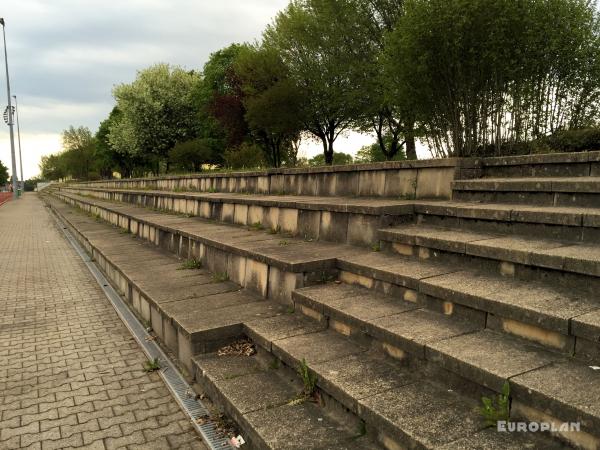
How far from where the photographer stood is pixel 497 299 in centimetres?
266

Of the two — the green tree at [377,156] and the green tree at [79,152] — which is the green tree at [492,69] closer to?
the green tree at [377,156]

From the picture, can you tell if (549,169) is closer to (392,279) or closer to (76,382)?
(392,279)

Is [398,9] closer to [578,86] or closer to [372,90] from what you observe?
[372,90]

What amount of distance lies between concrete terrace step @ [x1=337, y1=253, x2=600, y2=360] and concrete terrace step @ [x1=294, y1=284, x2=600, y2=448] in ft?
0.27

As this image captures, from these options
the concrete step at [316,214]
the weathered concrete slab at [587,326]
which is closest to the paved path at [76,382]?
the weathered concrete slab at [587,326]

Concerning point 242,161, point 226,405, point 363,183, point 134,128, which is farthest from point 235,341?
point 134,128

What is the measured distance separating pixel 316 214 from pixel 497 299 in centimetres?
310

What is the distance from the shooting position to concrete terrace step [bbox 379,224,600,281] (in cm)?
276

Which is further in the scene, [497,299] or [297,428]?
[497,299]

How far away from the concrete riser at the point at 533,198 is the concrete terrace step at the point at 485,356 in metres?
1.84

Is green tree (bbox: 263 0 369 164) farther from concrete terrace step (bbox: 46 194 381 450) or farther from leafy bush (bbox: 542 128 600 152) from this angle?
concrete terrace step (bbox: 46 194 381 450)

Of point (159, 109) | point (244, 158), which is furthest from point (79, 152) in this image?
point (244, 158)

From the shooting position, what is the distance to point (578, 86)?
6.44 meters

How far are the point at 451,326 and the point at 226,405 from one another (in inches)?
62.0
